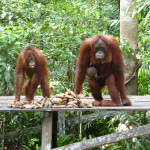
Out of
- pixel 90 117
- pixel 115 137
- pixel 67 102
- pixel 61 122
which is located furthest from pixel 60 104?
pixel 90 117

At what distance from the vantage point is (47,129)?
147 inches

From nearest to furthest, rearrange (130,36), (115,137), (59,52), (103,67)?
1. (115,137)
2. (103,67)
3. (59,52)
4. (130,36)

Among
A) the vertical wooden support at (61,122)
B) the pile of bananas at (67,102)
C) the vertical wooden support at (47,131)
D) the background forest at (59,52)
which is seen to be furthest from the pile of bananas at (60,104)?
the vertical wooden support at (61,122)

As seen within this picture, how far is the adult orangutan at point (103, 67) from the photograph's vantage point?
3.94 meters

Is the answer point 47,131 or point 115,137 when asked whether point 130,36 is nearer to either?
point 115,137

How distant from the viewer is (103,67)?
Result: 4102mm

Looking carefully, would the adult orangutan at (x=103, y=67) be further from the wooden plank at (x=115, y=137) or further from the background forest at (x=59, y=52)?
the background forest at (x=59, y=52)

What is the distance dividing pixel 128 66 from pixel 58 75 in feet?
4.48

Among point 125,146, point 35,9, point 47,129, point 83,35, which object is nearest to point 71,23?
point 83,35

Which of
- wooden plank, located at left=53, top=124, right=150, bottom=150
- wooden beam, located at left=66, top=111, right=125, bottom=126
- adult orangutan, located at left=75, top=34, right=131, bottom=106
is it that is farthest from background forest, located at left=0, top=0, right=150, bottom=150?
wooden plank, located at left=53, top=124, right=150, bottom=150

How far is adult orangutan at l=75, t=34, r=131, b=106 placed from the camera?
394 cm

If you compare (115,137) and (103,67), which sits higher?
(103,67)

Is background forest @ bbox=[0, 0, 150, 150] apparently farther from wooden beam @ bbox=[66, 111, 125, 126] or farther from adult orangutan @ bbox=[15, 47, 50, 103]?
adult orangutan @ bbox=[15, 47, 50, 103]

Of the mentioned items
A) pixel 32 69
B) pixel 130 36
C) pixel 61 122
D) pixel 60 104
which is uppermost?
pixel 130 36
